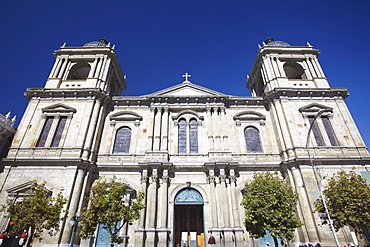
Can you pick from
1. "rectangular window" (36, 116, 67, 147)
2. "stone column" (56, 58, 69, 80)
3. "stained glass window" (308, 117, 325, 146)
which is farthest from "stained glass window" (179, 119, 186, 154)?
"stone column" (56, 58, 69, 80)

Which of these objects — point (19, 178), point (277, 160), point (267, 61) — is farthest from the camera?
point (267, 61)

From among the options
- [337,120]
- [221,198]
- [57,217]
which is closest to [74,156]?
[57,217]

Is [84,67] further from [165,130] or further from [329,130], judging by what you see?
[329,130]

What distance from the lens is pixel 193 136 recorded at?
68.7 ft

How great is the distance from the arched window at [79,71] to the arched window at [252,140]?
66.2 ft

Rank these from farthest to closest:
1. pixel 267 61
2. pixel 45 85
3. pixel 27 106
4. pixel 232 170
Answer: pixel 267 61
pixel 45 85
pixel 27 106
pixel 232 170

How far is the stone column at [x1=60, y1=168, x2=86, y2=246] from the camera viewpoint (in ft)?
48.7

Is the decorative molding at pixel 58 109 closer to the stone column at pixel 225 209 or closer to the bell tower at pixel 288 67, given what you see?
the stone column at pixel 225 209

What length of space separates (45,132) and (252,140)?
19.7 meters

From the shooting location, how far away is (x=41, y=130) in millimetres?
19578

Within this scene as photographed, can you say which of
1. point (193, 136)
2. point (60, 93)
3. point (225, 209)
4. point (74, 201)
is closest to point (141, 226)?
point (74, 201)

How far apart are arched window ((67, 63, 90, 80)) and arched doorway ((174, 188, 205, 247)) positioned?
19.0 meters

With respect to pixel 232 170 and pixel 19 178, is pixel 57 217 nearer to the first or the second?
pixel 19 178

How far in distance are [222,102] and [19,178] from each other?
19.0m
